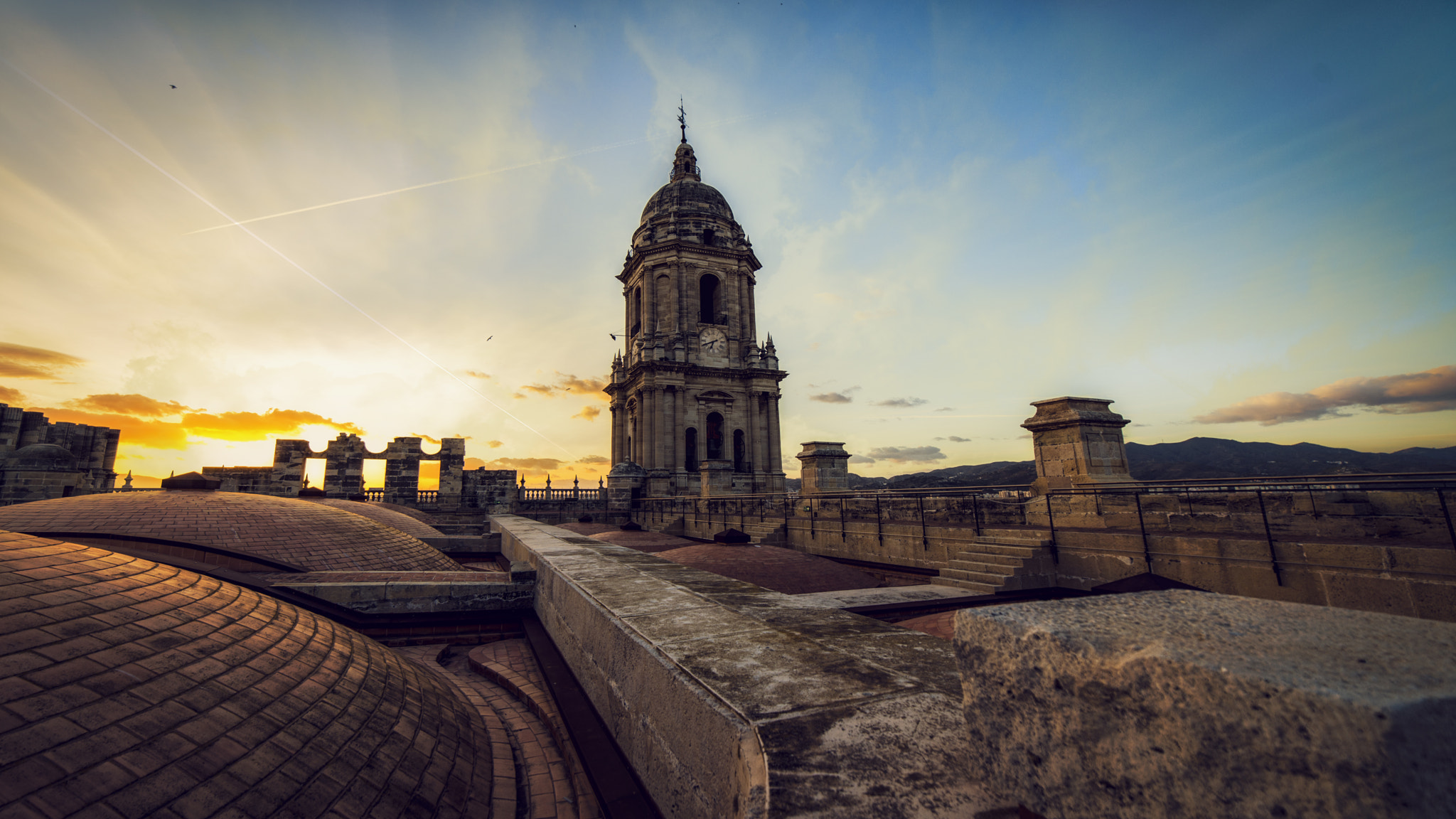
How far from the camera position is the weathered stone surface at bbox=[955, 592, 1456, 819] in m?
0.74

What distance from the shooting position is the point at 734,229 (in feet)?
123

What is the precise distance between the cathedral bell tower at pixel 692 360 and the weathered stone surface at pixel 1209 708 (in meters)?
28.4

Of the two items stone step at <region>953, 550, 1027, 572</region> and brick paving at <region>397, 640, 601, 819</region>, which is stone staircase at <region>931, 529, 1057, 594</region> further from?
brick paving at <region>397, 640, 601, 819</region>

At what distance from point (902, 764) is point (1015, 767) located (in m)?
0.27

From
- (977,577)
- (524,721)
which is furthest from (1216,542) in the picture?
(524,721)

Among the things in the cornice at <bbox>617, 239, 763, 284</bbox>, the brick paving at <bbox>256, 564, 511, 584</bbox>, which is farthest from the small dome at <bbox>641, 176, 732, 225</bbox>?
the brick paving at <bbox>256, 564, 511, 584</bbox>

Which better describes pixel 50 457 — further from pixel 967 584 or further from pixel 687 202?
pixel 687 202

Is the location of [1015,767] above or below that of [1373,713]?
below

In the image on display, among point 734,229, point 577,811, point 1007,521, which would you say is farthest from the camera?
point 734,229

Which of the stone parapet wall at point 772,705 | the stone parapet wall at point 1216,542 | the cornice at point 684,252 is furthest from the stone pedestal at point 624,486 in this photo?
the stone parapet wall at point 772,705

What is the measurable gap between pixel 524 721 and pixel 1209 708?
3597 millimetres

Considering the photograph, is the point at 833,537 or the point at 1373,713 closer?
the point at 1373,713

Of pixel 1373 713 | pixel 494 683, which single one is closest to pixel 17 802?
pixel 1373 713

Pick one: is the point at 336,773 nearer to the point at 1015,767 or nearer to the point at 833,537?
the point at 1015,767
